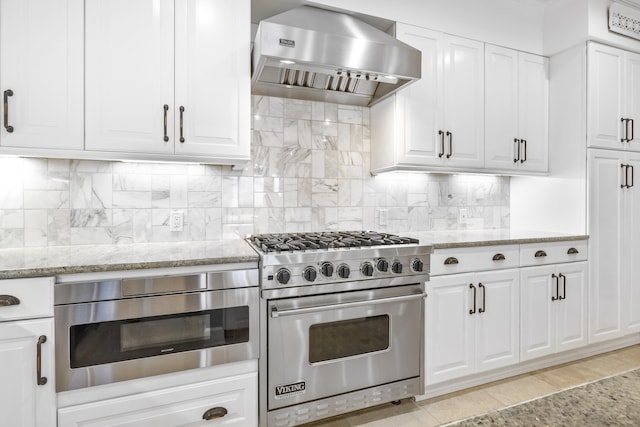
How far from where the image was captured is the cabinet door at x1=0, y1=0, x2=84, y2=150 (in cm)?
156

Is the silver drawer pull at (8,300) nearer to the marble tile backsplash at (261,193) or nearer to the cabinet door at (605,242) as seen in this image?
the marble tile backsplash at (261,193)

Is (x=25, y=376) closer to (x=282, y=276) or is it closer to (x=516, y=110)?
(x=282, y=276)

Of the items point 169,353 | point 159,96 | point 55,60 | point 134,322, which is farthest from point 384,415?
point 55,60

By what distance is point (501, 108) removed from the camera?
8.80ft

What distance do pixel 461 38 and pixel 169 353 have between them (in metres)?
2.78

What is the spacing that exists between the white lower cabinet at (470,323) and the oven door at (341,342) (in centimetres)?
14

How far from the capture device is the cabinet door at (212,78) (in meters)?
1.82

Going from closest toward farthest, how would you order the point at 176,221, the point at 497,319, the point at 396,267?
the point at 396,267, the point at 176,221, the point at 497,319

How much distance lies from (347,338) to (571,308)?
1.89 meters

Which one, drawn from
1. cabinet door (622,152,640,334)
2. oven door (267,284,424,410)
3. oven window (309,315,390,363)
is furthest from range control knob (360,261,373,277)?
cabinet door (622,152,640,334)

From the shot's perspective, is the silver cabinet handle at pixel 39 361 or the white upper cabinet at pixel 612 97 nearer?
the silver cabinet handle at pixel 39 361

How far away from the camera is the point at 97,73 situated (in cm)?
169

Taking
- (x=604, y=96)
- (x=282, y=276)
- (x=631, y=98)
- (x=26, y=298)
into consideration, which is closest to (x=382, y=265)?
(x=282, y=276)

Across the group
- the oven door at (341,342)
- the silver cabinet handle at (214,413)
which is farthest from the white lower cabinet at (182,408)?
the oven door at (341,342)
